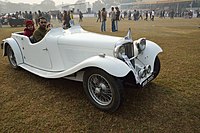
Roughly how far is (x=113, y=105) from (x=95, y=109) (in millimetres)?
417

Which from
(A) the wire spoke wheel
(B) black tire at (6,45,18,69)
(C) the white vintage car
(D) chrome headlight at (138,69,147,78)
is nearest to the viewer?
(C) the white vintage car

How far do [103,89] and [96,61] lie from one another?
509 millimetres

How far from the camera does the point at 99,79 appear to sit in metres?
3.00

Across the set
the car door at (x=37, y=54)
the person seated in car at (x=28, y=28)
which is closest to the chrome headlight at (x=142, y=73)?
the car door at (x=37, y=54)

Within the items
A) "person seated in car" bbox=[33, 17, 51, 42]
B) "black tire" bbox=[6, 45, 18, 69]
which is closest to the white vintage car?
"person seated in car" bbox=[33, 17, 51, 42]

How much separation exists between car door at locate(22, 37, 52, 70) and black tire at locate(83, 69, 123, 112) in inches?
50.6

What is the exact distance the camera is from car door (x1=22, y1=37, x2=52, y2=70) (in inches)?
152

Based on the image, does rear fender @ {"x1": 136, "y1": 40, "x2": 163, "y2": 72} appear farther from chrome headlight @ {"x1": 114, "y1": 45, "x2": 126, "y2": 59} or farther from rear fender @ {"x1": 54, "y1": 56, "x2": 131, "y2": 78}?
rear fender @ {"x1": 54, "y1": 56, "x2": 131, "y2": 78}

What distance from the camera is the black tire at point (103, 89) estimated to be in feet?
8.83

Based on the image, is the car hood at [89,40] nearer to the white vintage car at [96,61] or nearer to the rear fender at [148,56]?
the white vintage car at [96,61]

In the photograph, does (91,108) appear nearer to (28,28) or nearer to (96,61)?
(96,61)

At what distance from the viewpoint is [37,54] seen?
4.12 metres

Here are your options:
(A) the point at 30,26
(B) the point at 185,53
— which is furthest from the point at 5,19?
(B) the point at 185,53

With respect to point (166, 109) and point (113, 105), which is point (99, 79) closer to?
point (113, 105)
